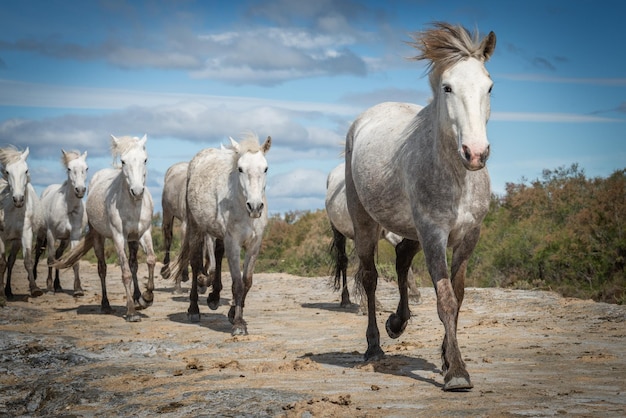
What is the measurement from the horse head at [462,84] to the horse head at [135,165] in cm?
672

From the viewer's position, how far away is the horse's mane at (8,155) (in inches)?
625

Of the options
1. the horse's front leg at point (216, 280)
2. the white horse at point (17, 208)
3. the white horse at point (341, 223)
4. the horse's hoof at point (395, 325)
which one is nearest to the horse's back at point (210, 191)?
the horse's front leg at point (216, 280)

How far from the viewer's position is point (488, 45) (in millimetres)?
6672

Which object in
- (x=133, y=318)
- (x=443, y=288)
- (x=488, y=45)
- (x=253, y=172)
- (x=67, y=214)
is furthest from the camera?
(x=67, y=214)

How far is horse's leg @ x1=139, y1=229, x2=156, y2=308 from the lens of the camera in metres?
13.2

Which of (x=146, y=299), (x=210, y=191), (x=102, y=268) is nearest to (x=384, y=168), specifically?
(x=210, y=191)

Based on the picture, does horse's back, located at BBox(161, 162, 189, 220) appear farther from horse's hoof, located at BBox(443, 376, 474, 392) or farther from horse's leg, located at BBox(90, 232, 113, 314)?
horse's hoof, located at BBox(443, 376, 474, 392)

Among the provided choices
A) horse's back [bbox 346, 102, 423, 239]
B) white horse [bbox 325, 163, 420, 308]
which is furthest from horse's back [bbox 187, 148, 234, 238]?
horse's back [bbox 346, 102, 423, 239]

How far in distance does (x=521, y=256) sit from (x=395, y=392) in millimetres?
11766

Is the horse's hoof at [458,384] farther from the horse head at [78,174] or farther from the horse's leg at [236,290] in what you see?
the horse head at [78,174]

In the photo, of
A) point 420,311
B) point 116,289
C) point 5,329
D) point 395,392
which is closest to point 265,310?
point 420,311

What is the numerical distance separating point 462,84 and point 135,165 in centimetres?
736

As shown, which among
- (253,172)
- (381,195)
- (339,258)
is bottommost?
(339,258)

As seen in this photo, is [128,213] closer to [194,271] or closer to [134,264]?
[134,264]
